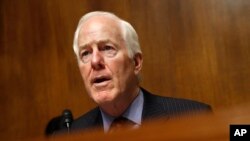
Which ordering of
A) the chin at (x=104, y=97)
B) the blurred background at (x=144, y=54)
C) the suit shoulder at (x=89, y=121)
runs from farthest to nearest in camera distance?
the blurred background at (x=144, y=54) → the suit shoulder at (x=89, y=121) → the chin at (x=104, y=97)

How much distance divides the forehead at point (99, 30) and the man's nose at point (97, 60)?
0.05 metres

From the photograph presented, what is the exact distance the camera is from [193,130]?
1.09 ft

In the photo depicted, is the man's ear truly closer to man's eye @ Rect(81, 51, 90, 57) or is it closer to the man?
the man

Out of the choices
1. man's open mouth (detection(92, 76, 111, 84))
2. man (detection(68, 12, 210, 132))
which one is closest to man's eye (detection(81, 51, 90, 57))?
man (detection(68, 12, 210, 132))

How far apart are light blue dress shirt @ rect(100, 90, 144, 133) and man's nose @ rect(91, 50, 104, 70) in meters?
0.19

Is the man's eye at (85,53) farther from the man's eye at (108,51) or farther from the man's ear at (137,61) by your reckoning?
the man's ear at (137,61)

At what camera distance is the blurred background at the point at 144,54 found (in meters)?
2.15

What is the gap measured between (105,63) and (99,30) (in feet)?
0.43

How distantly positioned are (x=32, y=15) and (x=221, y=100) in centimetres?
142

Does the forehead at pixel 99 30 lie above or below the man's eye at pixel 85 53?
above

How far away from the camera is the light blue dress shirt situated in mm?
1396

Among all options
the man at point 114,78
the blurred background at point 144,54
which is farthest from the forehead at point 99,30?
the blurred background at point 144,54

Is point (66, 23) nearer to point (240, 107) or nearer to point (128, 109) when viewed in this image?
point (128, 109)

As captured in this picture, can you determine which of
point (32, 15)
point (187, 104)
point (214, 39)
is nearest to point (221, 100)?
point (214, 39)
